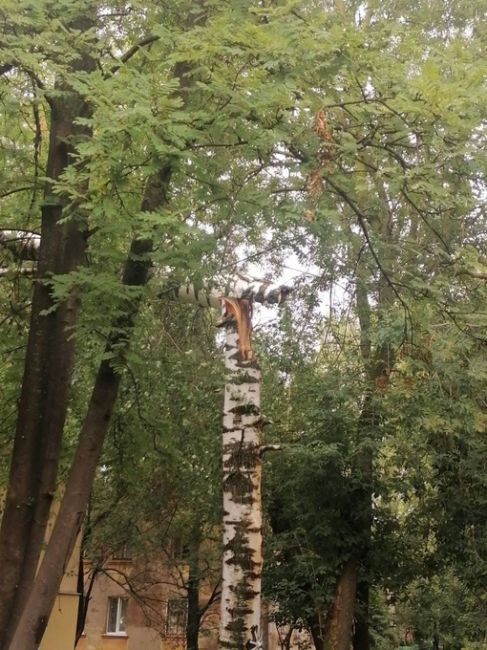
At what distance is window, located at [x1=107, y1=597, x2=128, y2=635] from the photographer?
26.8 metres

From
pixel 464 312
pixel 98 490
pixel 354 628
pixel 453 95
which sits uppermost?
pixel 453 95

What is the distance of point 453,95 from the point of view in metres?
4.61

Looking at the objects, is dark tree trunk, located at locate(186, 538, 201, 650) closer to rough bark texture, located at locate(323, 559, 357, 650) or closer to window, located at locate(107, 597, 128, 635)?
rough bark texture, located at locate(323, 559, 357, 650)

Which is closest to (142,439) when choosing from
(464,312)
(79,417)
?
(79,417)

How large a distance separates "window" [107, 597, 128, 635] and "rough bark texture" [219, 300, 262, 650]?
2297 cm

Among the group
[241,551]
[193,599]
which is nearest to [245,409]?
[241,551]

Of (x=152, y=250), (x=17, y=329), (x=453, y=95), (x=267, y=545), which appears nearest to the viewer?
(x=453, y=95)

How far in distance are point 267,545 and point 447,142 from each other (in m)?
8.78

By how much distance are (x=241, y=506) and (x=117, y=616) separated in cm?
2345

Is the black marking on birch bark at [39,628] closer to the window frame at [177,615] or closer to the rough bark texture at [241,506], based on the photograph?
the rough bark texture at [241,506]

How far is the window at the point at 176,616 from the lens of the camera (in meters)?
23.3

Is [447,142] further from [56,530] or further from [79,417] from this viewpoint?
[79,417]

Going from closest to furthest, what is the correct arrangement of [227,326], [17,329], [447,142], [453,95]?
[453,95]
[447,142]
[227,326]
[17,329]

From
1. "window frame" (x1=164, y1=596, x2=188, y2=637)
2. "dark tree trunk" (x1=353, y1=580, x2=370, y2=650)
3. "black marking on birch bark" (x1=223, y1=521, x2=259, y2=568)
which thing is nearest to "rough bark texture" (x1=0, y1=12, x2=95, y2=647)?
"black marking on birch bark" (x1=223, y1=521, x2=259, y2=568)
